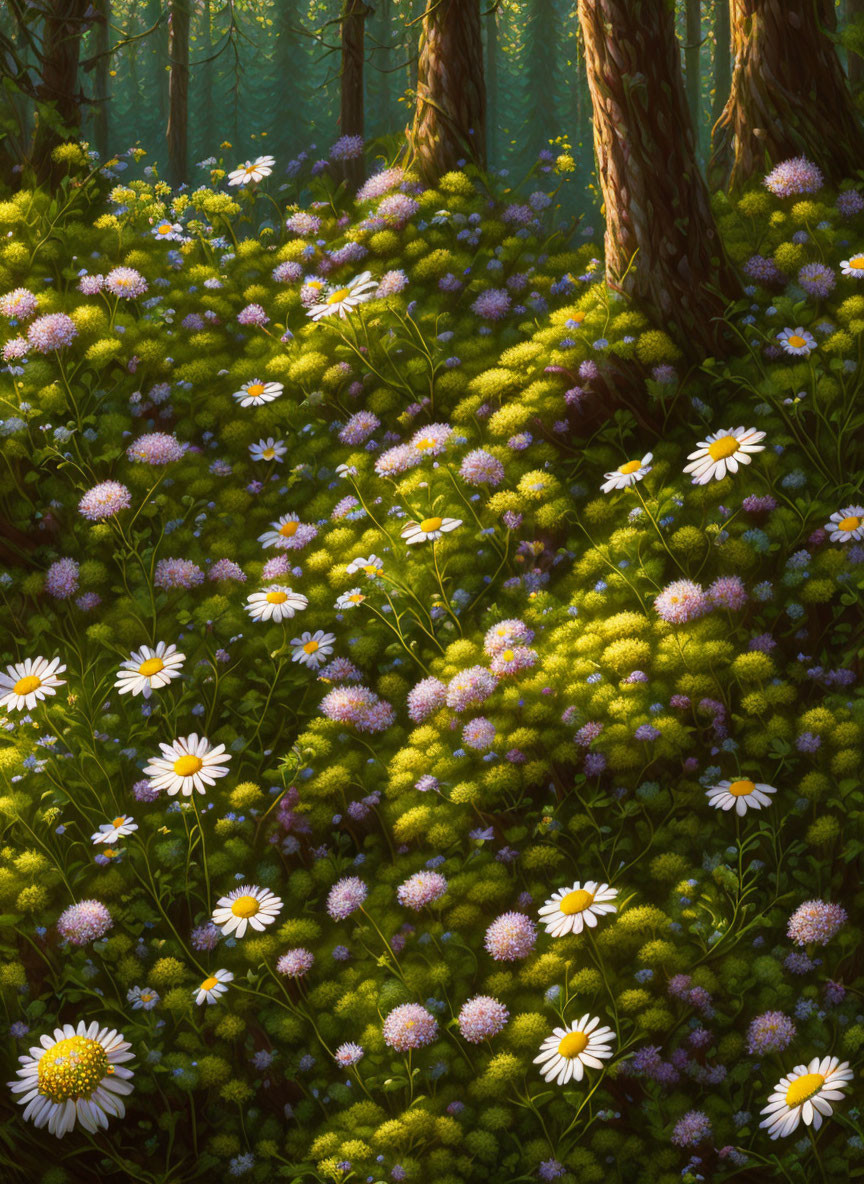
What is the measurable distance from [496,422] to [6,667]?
2462 millimetres

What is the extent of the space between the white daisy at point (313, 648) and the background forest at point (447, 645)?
0.01 meters

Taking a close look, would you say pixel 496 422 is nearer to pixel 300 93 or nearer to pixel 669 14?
pixel 669 14

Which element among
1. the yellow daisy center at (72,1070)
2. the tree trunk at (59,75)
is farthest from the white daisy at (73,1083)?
the tree trunk at (59,75)

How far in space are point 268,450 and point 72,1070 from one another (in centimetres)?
293

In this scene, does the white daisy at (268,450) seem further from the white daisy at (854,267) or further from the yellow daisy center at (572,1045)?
the yellow daisy center at (572,1045)

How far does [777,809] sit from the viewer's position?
3.45 metres

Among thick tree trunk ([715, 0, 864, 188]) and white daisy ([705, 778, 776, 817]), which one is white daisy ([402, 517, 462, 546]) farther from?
thick tree trunk ([715, 0, 864, 188])

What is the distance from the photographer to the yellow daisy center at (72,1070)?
310 centimetres

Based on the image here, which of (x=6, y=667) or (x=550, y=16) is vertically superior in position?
(x=550, y=16)

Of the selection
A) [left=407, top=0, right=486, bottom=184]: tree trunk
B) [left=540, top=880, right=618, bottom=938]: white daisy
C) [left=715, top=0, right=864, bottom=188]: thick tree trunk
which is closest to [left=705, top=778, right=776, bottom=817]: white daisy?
[left=540, top=880, right=618, bottom=938]: white daisy

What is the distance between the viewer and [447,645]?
416 cm

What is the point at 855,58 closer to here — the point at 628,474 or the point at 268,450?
the point at 628,474

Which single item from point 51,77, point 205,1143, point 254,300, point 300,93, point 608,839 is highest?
point 300,93

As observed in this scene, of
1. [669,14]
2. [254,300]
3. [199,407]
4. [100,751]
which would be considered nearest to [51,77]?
[254,300]
